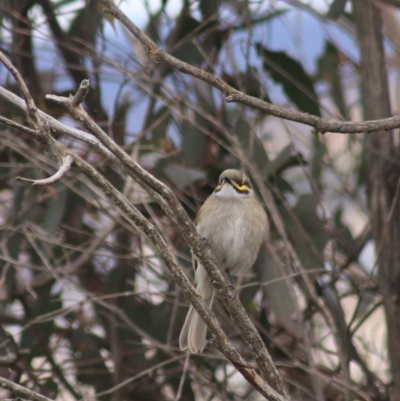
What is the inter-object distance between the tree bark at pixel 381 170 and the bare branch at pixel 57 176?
240cm

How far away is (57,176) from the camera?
6.27 ft

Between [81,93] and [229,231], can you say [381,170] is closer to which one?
[229,231]

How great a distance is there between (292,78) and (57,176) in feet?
10.1

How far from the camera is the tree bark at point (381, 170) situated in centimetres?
418

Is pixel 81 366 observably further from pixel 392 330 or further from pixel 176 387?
pixel 392 330

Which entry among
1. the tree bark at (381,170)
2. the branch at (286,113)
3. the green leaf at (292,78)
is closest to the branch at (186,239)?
the branch at (286,113)

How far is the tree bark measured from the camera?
4184mm

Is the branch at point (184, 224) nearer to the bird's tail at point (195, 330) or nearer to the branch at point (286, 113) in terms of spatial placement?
the branch at point (286, 113)

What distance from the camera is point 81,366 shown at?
4.83 metres

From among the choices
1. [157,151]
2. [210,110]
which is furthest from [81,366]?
[210,110]

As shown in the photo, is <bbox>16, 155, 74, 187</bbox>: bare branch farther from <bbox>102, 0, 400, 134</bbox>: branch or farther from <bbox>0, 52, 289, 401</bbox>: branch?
<bbox>102, 0, 400, 134</bbox>: branch

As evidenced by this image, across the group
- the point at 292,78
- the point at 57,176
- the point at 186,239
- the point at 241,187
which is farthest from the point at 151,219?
the point at 57,176


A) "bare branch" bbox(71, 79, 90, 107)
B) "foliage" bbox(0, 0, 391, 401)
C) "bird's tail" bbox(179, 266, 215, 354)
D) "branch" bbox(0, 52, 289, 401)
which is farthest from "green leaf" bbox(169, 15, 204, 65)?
"bare branch" bbox(71, 79, 90, 107)

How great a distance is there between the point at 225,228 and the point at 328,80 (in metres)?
1.95
